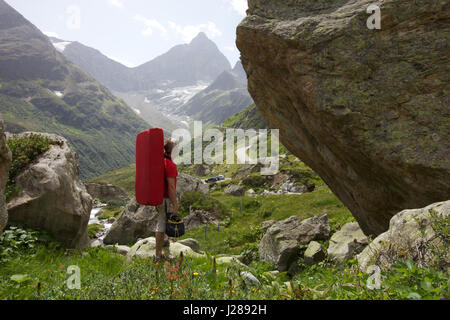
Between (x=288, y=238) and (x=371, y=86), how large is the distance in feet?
22.8

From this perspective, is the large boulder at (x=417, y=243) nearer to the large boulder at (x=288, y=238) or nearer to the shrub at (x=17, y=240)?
the large boulder at (x=288, y=238)

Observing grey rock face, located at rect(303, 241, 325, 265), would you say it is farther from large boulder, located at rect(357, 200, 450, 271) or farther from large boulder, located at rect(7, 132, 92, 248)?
large boulder, located at rect(7, 132, 92, 248)

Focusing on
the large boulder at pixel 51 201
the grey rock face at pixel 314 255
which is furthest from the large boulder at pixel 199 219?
the grey rock face at pixel 314 255

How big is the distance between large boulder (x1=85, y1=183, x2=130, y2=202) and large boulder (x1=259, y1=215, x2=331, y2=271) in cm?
7520

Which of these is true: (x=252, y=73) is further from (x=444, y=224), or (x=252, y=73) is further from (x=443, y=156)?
(x=444, y=224)

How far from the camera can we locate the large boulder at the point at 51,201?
33.6 feet

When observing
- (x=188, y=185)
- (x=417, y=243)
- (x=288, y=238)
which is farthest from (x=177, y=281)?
(x=188, y=185)

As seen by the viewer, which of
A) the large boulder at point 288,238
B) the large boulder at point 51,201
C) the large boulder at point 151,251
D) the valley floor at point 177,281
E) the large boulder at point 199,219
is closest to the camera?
the valley floor at point 177,281

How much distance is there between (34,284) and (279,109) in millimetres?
9681

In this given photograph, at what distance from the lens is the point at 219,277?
5641 mm

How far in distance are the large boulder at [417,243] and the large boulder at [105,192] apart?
82.2 metres

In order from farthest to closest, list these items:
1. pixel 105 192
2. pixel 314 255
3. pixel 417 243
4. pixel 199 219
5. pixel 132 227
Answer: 1. pixel 105 192
2. pixel 199 219
3. pixel 132 227
4. pixel 314 255
5. pixel 417 243

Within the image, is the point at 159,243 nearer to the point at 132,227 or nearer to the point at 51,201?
the point at 51,201

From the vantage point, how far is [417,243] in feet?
15.5
